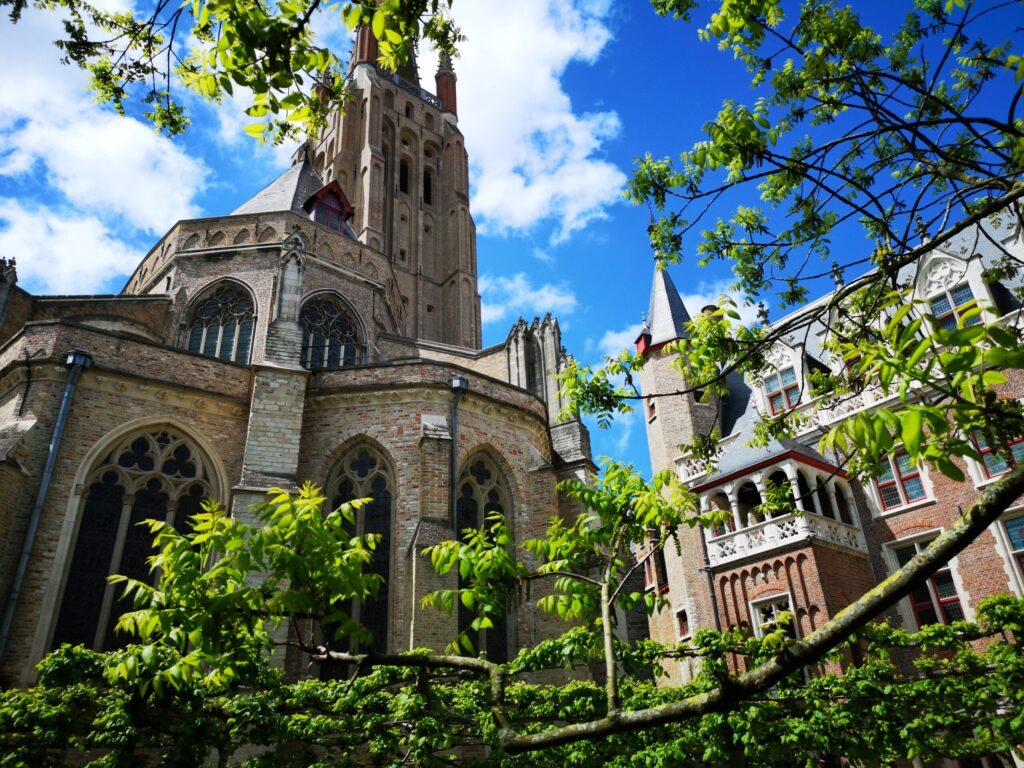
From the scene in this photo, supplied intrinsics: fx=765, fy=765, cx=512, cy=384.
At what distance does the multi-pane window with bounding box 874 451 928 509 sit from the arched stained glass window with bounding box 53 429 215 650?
16.0 m

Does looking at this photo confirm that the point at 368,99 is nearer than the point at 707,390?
No

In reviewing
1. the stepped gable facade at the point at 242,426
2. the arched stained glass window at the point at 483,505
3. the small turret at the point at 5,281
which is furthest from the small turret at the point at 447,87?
the arched stained glass window at the point at 483,505

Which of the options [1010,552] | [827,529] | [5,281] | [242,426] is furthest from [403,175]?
[1010,552]

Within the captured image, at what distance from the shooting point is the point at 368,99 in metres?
47.0

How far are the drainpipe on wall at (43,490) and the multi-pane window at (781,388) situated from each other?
17836 mm

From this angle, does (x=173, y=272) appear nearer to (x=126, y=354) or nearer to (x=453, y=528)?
(x=126, y=354)

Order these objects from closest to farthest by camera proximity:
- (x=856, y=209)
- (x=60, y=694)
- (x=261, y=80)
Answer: (x=261, y=80) → (x=856, y=209) → (x=60, y=694)

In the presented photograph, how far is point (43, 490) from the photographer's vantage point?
567 inches

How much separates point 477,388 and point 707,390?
1268 cm

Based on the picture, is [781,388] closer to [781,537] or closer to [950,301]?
[950,301]

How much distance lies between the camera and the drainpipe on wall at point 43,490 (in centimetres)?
1334

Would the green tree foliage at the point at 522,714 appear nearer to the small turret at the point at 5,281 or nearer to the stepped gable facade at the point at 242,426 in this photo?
the stepped gable facade at the point at 242,426

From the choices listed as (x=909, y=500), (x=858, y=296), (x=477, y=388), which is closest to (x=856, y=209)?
(x=858, y=296)

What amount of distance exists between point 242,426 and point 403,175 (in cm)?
3385
